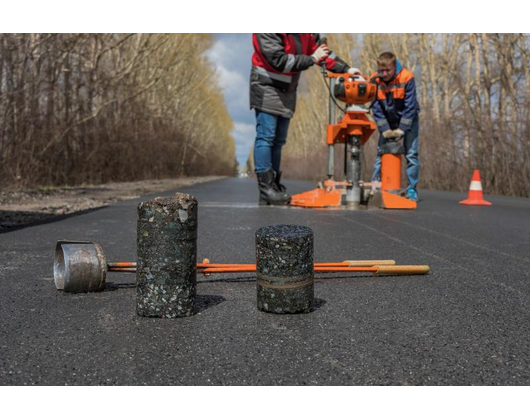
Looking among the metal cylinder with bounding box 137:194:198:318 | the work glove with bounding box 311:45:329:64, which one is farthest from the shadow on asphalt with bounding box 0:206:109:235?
the work glove with bounding box 311:45:329:64

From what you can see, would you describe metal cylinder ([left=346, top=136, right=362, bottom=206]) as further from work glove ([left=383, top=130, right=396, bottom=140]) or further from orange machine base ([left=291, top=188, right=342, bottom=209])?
work glove ([left=383, top=130, right=396, bottom=140])

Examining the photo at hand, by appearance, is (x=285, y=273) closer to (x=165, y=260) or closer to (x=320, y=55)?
(x=165, y=260)

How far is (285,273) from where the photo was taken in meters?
1.79

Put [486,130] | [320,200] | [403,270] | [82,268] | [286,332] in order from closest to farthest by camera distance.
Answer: [286,332]
[82,268]
[403,270]
[320,200]
[486,130]

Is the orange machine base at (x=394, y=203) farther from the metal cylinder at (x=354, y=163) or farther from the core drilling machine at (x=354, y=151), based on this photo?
the metal cylinder at (x=354, y=163)

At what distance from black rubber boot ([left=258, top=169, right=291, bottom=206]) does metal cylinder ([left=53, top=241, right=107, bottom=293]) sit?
4551mm

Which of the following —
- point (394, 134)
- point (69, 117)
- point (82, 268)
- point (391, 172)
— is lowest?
point (82, 268)

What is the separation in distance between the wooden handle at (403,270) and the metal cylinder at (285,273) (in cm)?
72

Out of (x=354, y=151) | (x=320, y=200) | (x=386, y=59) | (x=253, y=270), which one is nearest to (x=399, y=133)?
(x=386, y=59)

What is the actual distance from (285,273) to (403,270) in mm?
918

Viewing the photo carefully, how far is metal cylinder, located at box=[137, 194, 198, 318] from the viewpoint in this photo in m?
1.74

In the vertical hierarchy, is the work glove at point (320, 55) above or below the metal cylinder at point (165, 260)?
above

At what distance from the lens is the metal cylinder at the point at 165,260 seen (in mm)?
1736

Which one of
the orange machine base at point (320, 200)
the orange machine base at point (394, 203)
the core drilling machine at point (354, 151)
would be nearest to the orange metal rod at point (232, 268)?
the core drilling machine at point (354, 151)
